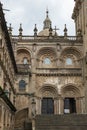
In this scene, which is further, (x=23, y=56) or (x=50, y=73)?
(x=23, y=56)

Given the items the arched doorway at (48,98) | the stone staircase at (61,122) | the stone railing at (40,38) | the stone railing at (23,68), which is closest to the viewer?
the stone staircase at (61,122)

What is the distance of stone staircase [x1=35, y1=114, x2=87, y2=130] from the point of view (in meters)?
24.9

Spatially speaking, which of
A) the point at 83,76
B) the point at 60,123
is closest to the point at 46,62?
the point at 83,76

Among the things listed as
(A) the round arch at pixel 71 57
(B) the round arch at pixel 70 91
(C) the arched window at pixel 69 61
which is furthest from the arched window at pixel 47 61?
(B) the round arch at pixel 70 91

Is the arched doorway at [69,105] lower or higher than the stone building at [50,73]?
lower

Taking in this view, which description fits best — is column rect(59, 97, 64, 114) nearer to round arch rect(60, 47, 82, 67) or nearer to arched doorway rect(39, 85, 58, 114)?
arched doorway rect(39, 85, 58, 114)

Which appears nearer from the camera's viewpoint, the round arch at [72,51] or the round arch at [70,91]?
the round arch at [70,91]

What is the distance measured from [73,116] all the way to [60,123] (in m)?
2.19

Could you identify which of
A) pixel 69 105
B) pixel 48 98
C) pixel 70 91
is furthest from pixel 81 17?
pixel 69 105

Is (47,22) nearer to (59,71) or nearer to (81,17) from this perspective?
(81,17)

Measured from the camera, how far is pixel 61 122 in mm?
26016

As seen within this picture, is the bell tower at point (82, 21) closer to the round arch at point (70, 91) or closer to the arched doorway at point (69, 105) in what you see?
the round arch at point (70, 91)

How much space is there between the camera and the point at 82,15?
4828cm

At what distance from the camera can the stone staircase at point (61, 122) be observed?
81.7 feet
